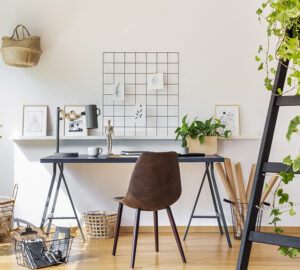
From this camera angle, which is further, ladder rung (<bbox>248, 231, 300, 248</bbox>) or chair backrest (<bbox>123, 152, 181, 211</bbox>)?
chair backrest (<bbox>123, 152, 181, 211</bbox>)

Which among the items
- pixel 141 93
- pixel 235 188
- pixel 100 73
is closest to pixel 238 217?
pixel 235 188

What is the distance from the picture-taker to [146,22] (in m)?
3.89

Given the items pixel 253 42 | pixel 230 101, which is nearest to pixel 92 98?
pixel 230 101

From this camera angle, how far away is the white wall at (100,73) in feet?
12.6

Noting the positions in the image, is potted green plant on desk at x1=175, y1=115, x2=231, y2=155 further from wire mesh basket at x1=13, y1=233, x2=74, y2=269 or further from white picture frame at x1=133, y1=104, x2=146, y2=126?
wire mesh basket at x1=13, y1=233, x2=74, y2=269

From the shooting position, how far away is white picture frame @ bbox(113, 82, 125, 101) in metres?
3.86

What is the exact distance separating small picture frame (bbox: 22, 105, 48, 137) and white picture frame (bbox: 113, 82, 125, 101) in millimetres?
696

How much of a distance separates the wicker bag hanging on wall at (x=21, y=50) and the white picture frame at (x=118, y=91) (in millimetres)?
792

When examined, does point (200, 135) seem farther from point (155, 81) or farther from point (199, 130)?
point (155, 81)

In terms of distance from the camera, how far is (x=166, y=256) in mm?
3021

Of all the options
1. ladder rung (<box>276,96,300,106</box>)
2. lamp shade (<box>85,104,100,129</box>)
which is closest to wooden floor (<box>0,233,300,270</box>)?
lamp shade (<box>85,104,100,129</box>)

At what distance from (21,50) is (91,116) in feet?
2.91

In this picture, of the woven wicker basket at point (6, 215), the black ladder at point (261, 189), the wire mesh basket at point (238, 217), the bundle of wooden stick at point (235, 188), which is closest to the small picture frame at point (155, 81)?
the bundle of wooden stick at point (235, 188)

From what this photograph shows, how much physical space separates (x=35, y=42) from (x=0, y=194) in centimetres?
152
